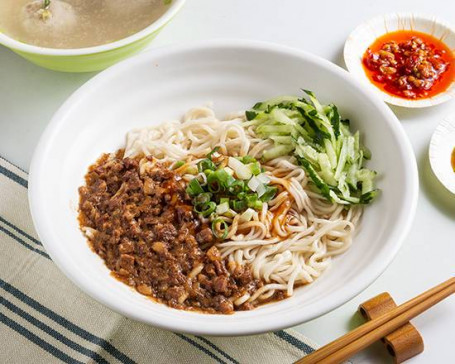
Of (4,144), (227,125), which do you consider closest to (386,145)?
(227,125)

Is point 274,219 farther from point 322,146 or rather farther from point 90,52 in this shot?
point 90,52

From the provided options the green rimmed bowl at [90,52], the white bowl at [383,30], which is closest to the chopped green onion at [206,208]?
the green rimmed bowl at [90,52]

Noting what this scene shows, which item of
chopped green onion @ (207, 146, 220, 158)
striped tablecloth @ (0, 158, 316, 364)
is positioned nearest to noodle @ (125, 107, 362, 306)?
chopped green onion @ (207, 146, 220, 158)

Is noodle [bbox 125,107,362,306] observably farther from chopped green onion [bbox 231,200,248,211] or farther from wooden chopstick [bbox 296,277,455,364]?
wooden chopstick [bbox 296,277,455,364]

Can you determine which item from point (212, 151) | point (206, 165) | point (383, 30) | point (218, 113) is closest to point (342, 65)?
point (383, 30)

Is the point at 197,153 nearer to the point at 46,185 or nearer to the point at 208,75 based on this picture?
the point at 208,75

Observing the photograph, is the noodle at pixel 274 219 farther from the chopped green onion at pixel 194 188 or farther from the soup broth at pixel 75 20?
the soup broth at pixel 75 20

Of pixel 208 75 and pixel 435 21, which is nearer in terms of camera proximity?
pixel 208 75
